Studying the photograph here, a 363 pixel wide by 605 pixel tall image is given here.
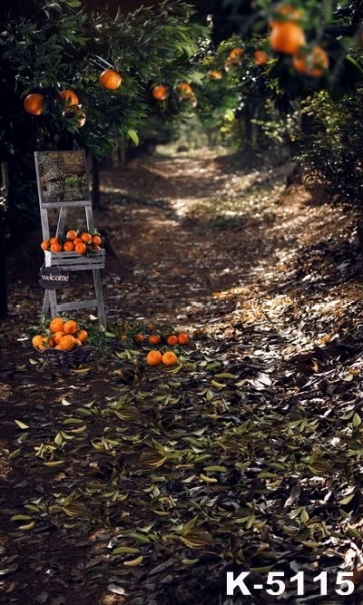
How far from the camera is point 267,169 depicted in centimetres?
3089

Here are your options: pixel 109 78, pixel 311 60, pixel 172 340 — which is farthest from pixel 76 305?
pixel 311 60

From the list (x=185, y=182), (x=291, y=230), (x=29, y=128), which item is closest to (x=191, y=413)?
(x=29, y=128)

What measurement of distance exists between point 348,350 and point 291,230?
9.22 meters

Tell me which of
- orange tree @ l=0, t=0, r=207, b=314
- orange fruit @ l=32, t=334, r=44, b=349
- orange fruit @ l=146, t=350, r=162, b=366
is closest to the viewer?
orange tree @ l=0, t=0, r=207, b=314

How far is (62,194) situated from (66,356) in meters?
2.20

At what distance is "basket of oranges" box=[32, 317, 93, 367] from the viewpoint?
29.8 feet

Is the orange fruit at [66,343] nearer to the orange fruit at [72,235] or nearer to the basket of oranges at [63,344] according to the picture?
the basket of oranges at [63,344]

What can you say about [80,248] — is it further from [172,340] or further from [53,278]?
[172,340]

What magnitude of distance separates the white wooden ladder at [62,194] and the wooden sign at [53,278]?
0.27 ft

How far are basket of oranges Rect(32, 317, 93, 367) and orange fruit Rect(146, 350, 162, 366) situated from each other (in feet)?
2.44

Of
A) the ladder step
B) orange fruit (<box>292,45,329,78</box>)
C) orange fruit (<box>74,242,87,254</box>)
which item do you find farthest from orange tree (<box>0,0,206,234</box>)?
orange fruit (<box>292,45,329,78</box>)

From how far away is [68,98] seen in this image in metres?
7.18

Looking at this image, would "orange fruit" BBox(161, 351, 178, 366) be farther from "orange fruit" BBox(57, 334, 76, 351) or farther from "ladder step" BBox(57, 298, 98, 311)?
"ladder step" BBox(57, 298, 98, 311)

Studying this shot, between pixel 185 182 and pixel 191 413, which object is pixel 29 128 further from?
pixel 185 182
